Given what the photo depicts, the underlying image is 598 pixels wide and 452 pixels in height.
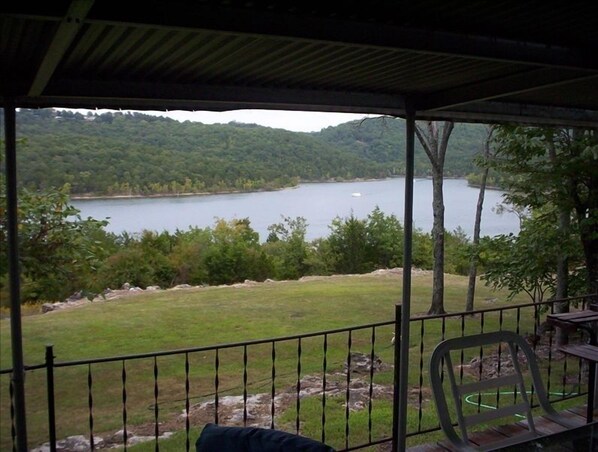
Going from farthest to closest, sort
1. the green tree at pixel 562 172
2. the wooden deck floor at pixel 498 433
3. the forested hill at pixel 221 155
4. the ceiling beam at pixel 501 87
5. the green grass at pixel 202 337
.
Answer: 1. the forested hill at pixel 221 155
2. the green grass at pixel 202 337
3. the green tree at pixel 562 172
4. the wooden deck floor at pixel 498 433
5. the ceiling beam at pixel 501 87

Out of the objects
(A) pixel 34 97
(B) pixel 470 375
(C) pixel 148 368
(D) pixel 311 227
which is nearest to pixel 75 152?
(C) pixel 148 368

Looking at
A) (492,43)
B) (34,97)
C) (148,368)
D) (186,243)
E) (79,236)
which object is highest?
(492,43)

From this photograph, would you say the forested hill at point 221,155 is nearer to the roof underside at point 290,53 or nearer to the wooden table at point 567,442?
the roof underside at point 290,53

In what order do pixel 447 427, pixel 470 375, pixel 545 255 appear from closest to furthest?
pixel 447 427
pixel 545 255
pixel 470 375

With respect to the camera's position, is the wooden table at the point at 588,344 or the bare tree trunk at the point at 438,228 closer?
the wooden table at the point at 588,344

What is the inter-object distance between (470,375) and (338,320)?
4.69m

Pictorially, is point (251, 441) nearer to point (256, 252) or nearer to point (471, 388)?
point (471, 388)

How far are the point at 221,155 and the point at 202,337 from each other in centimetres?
458

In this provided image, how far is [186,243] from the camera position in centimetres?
1541

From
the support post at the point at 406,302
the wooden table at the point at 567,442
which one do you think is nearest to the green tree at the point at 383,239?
the support post at the point at 406,302

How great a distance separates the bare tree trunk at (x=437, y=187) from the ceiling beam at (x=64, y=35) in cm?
972

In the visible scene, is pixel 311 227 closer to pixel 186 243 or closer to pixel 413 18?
pixel 186 243

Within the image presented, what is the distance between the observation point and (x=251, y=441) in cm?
132

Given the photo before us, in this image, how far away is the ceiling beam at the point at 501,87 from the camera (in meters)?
2.21
